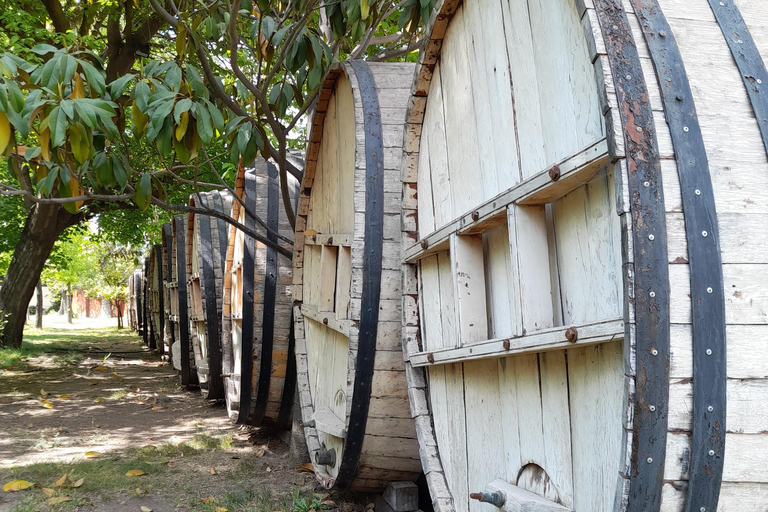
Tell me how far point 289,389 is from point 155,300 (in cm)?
975

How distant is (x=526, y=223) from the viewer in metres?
1.79

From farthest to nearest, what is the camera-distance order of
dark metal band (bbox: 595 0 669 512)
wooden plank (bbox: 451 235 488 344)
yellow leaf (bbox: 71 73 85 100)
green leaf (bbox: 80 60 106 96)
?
yellow leaf (bbox: 71 73 85 100) < green leaf (bbox: 80 60 106 96) < wooden plank (bbox: 451 235 488 344) < dark metal band (bbox: 595 0 669 512)

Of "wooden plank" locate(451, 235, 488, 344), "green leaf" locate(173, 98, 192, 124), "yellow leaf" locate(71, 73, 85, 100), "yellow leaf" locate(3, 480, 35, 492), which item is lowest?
"yellow leaf" locate(3, 480, 35, 492)

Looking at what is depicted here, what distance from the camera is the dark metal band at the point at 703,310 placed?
122 centimetres

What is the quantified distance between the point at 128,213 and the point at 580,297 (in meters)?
13.0

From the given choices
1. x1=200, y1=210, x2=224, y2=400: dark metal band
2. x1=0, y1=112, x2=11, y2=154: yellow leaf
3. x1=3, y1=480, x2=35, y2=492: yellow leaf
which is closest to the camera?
x1=0, y1=112, x2=11, y2=154: yellow leaf

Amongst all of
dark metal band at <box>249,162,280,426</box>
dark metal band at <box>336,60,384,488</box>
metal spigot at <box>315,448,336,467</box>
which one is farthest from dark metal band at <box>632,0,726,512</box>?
dark metal band at <box>249,162,280,426</box>

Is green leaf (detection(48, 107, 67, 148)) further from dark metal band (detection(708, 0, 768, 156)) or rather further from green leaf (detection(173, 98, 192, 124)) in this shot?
dark metal band (detection(708, 0, 768, 156))

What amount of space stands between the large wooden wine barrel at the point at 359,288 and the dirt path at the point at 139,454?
2.23 feet

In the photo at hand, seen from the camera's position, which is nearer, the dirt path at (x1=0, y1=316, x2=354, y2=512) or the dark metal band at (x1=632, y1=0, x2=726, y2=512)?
the dark metal band at (x1=632, y1=0, x2=726, y2=512)

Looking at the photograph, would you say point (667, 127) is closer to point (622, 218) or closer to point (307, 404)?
point (622, 218)

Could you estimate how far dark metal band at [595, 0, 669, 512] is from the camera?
1.22 m

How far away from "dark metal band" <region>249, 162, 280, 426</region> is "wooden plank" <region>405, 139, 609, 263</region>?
7.64ft

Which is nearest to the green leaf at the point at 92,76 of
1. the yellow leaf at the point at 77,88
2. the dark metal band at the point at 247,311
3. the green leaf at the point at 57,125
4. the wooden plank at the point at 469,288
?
the yellow leaf at the point at 77,88
